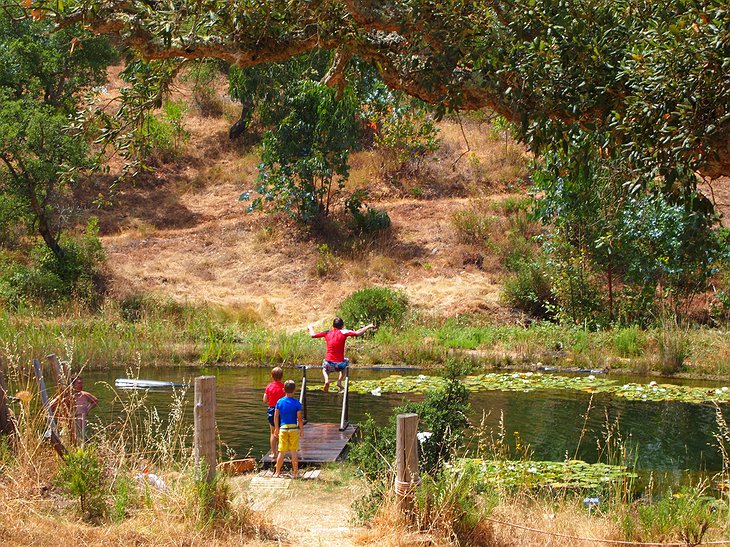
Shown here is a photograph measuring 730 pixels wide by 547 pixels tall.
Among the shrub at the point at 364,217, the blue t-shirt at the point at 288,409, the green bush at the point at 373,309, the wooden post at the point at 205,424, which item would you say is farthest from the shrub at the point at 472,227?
the wooden post at the point at 205,424

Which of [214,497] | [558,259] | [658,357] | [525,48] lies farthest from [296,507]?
[558,259]

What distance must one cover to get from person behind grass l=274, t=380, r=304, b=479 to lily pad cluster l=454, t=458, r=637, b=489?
196 centimetres

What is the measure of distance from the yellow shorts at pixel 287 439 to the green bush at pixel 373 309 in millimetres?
13204

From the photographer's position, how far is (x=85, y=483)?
287 inches

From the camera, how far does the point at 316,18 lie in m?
9.99

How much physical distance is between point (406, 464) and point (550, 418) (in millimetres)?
7530

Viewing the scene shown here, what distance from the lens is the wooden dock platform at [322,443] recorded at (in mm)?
11093

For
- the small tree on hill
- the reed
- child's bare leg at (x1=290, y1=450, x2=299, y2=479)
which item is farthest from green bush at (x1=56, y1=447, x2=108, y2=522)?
the small tree on hill

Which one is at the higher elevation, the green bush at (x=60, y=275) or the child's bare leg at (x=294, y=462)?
the green bush at (x=60, y=275)

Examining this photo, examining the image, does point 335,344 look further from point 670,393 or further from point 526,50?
point 526,50

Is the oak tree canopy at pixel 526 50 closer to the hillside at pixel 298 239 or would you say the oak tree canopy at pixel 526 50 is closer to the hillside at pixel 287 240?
the hillside at pixel 298 239

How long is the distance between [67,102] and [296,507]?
25.2 meters

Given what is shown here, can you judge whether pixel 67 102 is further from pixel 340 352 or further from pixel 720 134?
pixel 720 134

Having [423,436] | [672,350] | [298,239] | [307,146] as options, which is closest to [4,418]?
[423,436]
